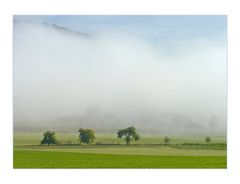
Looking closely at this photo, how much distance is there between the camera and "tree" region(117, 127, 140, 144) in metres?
9.66

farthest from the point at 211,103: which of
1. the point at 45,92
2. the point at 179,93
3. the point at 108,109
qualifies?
the point at 45,92

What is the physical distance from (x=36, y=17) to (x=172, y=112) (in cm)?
171

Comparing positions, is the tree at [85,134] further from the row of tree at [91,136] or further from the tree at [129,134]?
the tree at [129,134]

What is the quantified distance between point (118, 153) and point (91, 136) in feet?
1.10

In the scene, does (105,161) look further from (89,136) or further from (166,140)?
(166,140)

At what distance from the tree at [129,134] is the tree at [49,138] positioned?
0.67m

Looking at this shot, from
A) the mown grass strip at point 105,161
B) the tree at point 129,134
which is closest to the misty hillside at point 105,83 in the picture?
the tree at point 129,134

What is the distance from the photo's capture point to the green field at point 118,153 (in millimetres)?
9633

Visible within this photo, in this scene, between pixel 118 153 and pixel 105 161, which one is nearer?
pixel 105 161

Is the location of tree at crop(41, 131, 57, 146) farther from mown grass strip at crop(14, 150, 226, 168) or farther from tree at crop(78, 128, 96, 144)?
tree at crop(78, 128, 96, 144)

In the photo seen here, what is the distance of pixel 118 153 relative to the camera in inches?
384

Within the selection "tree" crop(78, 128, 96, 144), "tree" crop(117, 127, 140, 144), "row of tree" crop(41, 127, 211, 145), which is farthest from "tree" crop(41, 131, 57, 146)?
"tree" crop(117, 127, 140, 144)
